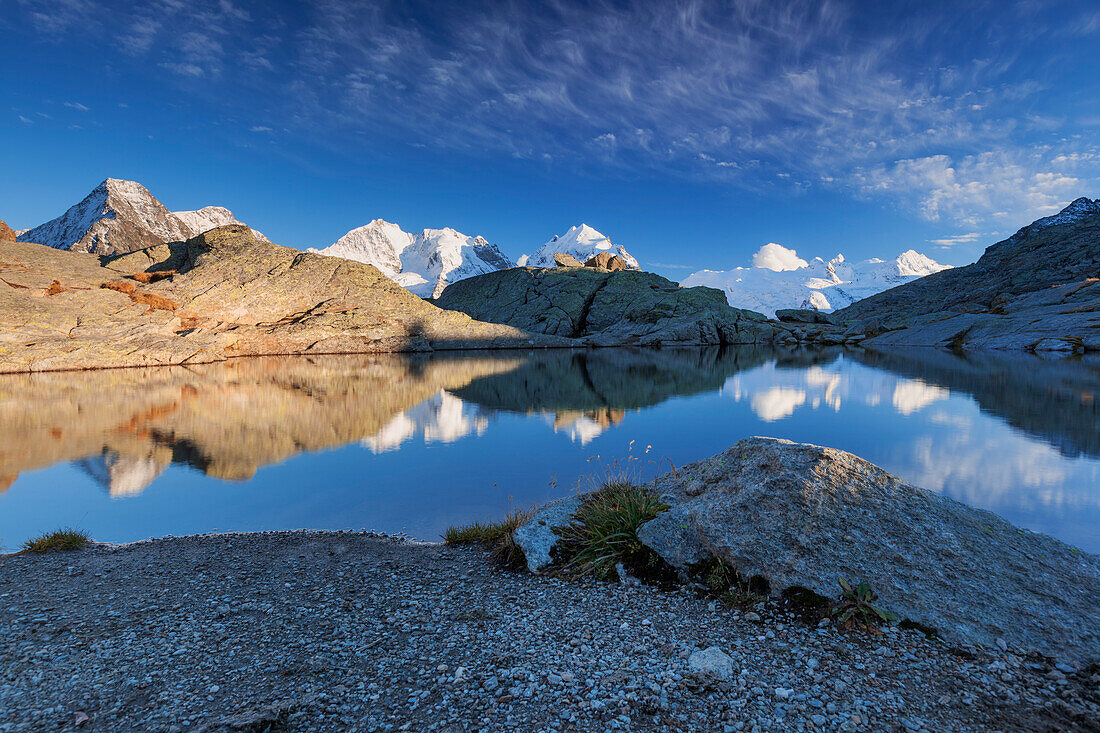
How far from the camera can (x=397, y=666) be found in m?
3.83

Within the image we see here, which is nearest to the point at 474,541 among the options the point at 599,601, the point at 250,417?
the point at 599,601

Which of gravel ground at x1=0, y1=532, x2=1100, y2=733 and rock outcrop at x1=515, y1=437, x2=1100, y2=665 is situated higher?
rock outcrop at x1=515, y1=437, x2=1100, y2=665

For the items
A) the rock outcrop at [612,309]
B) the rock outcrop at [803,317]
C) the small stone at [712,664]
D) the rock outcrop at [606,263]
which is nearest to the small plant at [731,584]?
the small stone at [712,664]

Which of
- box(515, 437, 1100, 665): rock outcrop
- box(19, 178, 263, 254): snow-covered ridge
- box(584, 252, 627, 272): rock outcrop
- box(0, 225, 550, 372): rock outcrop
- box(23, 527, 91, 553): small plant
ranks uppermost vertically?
box(19, 178, 263, 254): snow-covered ridge

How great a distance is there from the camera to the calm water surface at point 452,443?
8070mm

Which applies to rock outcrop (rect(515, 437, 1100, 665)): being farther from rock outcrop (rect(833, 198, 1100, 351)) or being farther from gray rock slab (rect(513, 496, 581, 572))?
rock outcrop (rect(833, 198, 1100, 351))

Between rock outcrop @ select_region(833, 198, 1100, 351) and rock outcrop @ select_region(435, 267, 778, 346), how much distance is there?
61.0 feet

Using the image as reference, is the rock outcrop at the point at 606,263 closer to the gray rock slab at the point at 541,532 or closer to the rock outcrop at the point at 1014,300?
the rock outcrop at the point at 1014,300

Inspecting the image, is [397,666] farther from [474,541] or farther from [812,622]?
[812,622]

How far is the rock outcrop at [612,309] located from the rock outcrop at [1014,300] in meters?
18.6

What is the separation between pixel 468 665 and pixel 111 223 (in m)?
174

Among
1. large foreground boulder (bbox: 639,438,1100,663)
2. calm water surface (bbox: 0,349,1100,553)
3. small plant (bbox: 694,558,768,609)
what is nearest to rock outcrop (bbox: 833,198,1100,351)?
calm water surface (bbox: 0,349,1100,553)

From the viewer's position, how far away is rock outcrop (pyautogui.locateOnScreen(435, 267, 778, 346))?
212 ft

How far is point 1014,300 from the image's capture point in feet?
174
